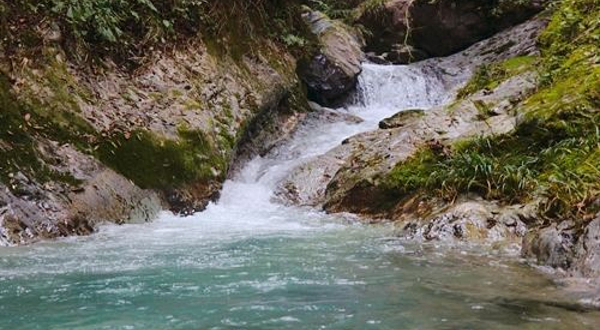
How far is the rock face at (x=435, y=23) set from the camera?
17.2 m

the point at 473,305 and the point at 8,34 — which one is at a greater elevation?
the point at 8,34

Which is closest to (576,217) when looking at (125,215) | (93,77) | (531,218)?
(531,218)

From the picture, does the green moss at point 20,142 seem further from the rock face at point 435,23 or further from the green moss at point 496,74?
the rock face at point 435,23

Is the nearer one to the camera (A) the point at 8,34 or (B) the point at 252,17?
(A) the point at 8,34

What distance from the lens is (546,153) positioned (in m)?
7.14

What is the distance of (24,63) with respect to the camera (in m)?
8.29

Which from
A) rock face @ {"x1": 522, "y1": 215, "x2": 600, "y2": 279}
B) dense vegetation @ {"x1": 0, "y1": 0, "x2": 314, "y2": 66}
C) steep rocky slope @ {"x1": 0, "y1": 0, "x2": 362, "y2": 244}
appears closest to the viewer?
rock face @ {"x1": 522, "y1": 215, "x2": 600, "y2": 279}

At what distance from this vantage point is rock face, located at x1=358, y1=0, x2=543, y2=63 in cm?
1716

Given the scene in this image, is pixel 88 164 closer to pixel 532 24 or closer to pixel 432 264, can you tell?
pixel 432 264

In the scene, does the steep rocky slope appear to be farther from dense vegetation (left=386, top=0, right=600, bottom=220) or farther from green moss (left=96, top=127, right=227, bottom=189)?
dense vegetation (left=386, top=0, right=600, bottom=220)

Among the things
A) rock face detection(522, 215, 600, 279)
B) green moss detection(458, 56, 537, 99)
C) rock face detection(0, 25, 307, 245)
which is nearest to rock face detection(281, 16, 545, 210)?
green moss detection(458, 56, 537, 99)

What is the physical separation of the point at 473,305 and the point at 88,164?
5842 millimetres

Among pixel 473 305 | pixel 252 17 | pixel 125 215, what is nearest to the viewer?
pixel 473 305

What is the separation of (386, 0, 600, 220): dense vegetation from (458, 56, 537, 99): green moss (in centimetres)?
115
